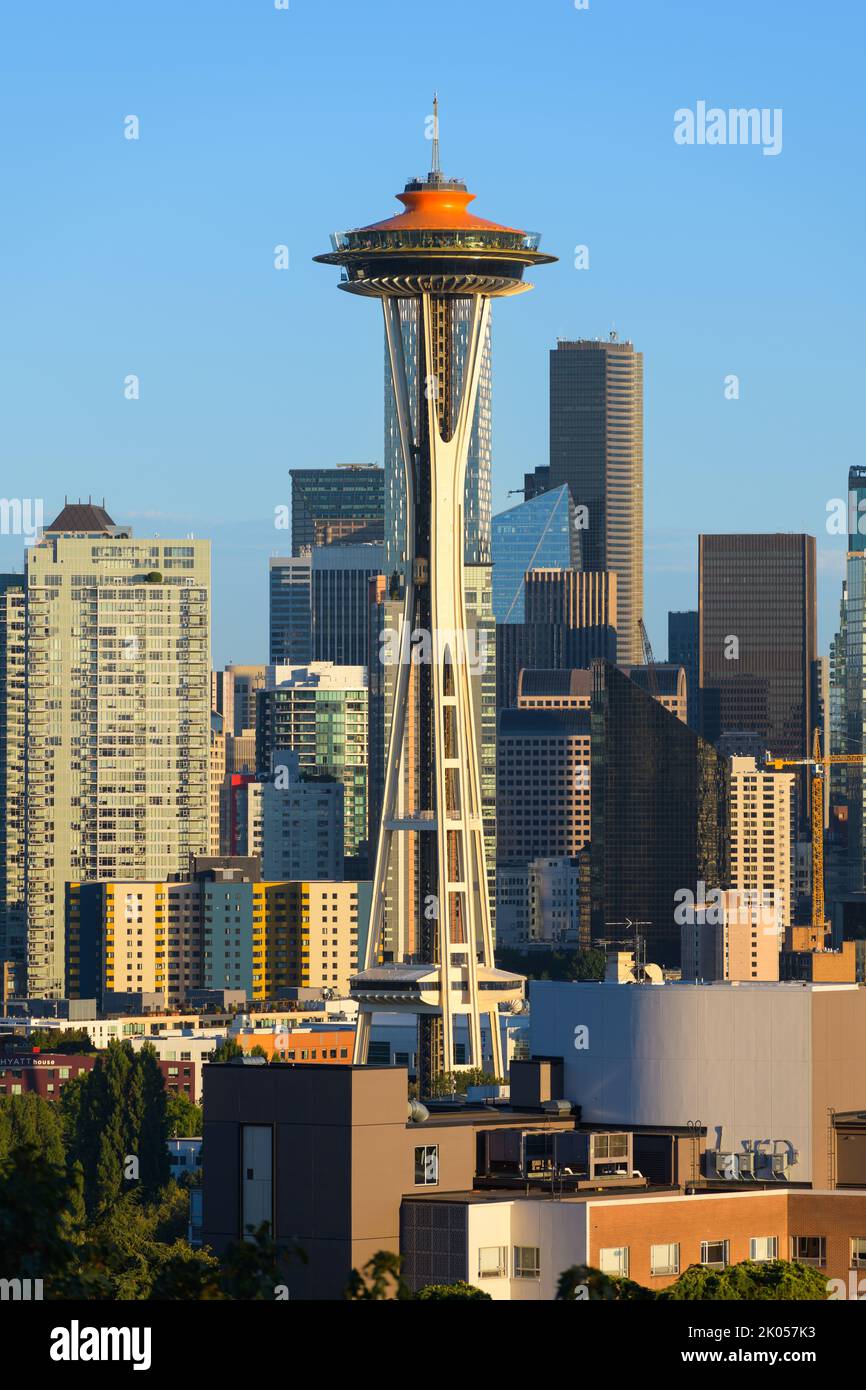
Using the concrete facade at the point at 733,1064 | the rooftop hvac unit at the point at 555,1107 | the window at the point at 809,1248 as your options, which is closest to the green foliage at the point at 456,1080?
the concrete facade at the point at 733,1064

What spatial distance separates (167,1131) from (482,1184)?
352 feet

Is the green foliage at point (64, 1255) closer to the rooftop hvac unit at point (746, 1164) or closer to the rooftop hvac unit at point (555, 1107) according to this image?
the rooftop hvac unit at point (746, 1164)

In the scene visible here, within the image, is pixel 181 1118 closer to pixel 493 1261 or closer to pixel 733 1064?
pixel 733 1064

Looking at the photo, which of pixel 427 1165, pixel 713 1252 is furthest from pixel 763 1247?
pixel 427 1165

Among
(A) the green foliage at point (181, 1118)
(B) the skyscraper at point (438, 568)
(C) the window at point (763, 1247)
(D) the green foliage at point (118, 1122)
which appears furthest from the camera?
(B) the skyscraper at point (438, 568)

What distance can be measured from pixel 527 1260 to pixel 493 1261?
1.84 feet

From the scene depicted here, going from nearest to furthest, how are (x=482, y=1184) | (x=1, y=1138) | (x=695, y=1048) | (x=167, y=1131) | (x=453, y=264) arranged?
(x=482, y=1184), (x=695, y=1048), (x=1, y=1138), (x=167, y=1131), (x=453, y=264)

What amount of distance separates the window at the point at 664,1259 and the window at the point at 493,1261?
2.40 metres

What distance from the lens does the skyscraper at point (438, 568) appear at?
173 meters

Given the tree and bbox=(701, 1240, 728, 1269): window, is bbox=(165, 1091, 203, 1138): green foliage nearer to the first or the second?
the tree

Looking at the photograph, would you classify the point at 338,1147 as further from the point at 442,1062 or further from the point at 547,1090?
the point at 442,1062

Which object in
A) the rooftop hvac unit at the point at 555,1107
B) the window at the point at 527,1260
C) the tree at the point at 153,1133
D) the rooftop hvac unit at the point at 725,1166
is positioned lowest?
the tree at the point at 153,1133

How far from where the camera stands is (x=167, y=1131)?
162750mm
